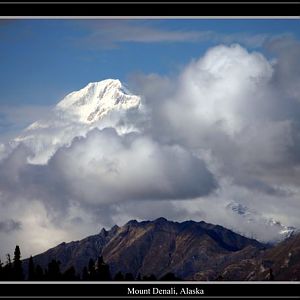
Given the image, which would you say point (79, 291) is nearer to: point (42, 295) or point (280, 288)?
point (42, 295)

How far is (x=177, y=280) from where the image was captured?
1977 centimetres
